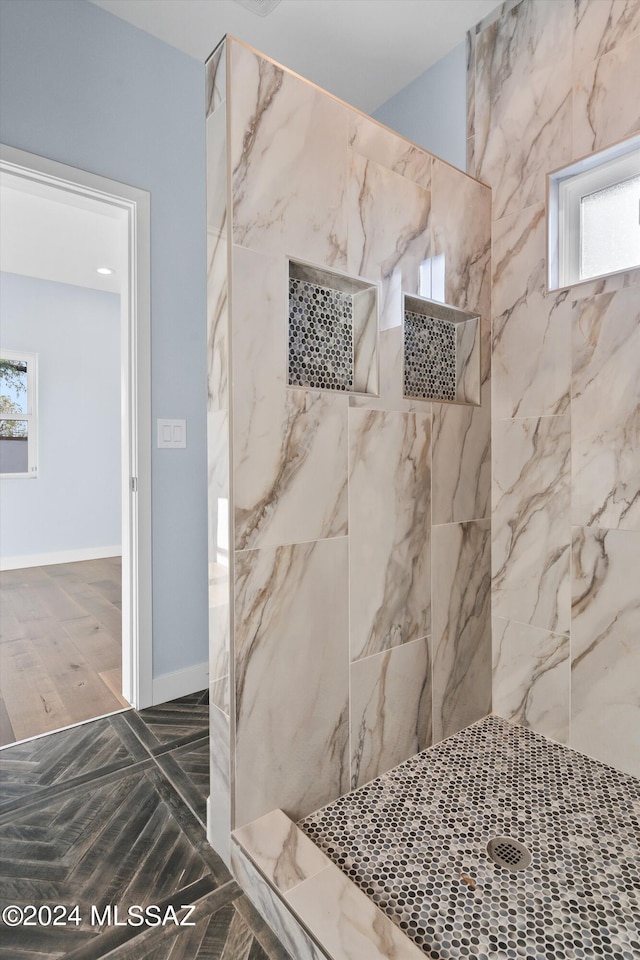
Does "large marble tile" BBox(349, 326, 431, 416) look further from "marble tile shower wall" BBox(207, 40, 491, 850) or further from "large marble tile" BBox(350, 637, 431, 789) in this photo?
"large marble tile" BBox(350, 637, 431, 789)

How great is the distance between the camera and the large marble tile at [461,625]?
1793mm

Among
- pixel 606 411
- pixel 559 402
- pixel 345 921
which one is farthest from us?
pixel 559 402

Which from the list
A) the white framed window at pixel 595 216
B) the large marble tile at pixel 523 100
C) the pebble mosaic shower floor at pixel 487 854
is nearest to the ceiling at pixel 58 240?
the large marble tile at pixel 523 100

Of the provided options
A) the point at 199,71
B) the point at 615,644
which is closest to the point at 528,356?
the point at 615,644

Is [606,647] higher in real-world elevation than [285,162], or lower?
lower

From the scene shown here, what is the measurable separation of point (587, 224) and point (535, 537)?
1.09 metres

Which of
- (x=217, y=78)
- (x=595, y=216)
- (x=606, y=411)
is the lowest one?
(x=606, y=411)

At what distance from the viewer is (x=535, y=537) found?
6.13 feet

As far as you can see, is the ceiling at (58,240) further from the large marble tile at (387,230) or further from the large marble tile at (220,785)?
the large marble tile at (220,785)

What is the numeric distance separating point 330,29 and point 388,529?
6.98ft

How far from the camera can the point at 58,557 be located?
538 cm

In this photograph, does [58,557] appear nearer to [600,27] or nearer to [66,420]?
[66,420]

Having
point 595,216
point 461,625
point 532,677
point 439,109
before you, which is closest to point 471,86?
point 439,109

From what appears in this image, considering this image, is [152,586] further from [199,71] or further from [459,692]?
[199,71]
